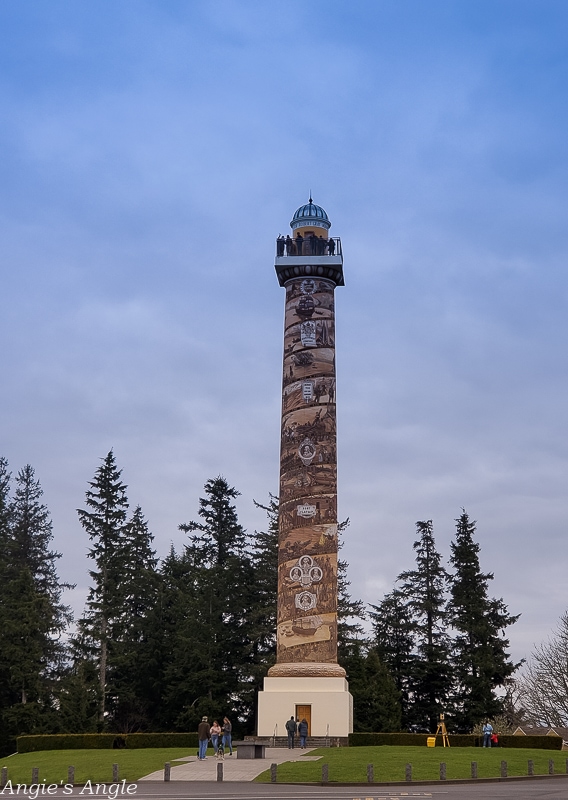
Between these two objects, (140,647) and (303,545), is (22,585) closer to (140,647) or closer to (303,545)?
(140,647)

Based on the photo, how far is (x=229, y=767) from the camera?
2788cm

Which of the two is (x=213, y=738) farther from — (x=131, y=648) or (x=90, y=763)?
(x=131, y=648)

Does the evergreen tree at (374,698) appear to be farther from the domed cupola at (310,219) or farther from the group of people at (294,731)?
the domed cupola at (310,219)

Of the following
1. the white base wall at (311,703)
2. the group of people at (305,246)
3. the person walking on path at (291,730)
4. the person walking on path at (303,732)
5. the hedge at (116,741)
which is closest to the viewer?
the person walking on path at (291,730)

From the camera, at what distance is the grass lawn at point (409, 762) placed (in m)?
25.0

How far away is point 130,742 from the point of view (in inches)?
1457

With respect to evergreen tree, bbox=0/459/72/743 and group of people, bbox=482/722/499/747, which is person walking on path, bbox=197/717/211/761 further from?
evergreen tree, bbox=0/459/72/743

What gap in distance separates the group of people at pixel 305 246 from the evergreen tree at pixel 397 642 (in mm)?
22069

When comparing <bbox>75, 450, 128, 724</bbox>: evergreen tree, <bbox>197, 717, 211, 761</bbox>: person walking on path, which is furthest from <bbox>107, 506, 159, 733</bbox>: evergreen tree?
<bbox>197, 717, 211, 761</bbox>: person walking on path

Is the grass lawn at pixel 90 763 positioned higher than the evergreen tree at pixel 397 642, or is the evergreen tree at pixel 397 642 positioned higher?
the evergreen tree at pixel 397 642

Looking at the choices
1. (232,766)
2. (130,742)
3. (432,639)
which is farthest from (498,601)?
(232,766)

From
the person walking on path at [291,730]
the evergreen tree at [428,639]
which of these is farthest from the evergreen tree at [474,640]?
the person walking on path at [291,730]

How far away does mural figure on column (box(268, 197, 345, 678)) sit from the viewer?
39688mm

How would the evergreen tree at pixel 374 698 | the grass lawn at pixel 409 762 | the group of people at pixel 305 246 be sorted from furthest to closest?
the evergreen tree at pixel 374 698, the group of people at pixel 305 246, the grass lawn at pixel 409 762
